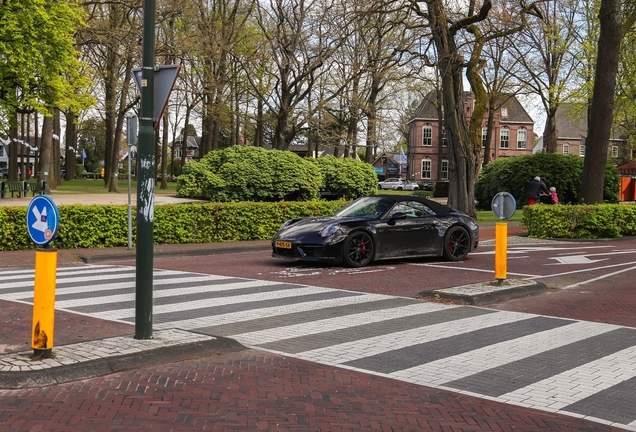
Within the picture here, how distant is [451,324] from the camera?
8.65 m

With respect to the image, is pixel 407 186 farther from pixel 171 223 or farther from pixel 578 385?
pixel 578 385

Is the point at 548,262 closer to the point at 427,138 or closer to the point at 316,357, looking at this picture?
the point at 316,357

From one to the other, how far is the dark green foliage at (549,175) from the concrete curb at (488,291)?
23.2m

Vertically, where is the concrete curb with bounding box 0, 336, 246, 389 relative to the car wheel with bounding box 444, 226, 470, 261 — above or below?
below

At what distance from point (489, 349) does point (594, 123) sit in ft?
60.9

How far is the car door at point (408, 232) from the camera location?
1436 centimetres

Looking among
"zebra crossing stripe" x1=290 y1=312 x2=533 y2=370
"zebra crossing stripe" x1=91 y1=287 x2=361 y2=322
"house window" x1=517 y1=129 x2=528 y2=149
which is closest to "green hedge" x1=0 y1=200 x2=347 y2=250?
"zebra crossing stripe" x1=91 y1=287 x2=361 y2=322

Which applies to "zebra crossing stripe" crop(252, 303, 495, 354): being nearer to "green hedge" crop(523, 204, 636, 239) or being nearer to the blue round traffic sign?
the blue round traffic sign

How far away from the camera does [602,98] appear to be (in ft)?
78.0

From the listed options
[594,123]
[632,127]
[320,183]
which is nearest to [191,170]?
[320,183]

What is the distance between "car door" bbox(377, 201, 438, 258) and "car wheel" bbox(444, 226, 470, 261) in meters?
0.39

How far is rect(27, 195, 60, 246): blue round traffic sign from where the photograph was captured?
6137 mm

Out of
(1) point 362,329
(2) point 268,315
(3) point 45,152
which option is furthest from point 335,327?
(3) point 45,152

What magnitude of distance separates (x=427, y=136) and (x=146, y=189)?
266 ft
